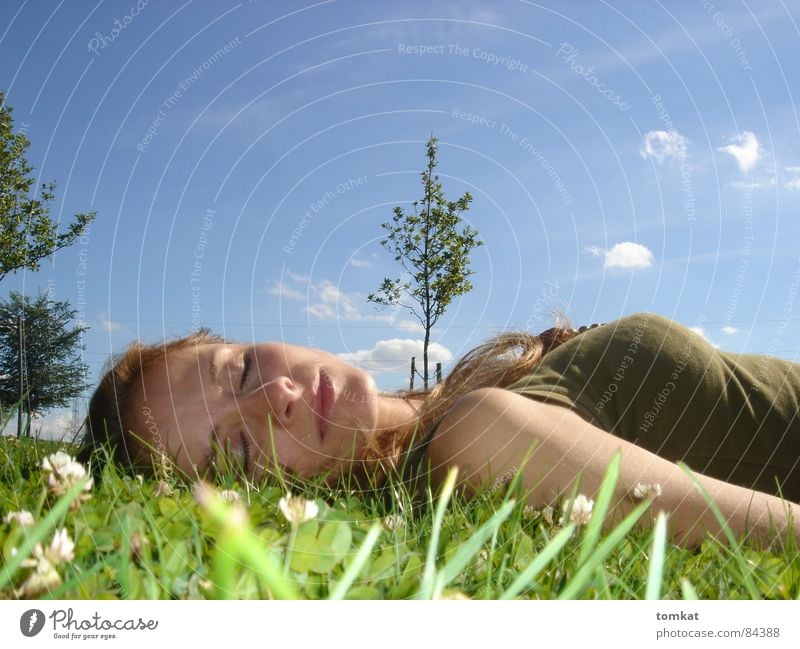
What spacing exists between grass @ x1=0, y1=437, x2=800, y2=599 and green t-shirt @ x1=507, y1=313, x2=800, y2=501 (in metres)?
1.07

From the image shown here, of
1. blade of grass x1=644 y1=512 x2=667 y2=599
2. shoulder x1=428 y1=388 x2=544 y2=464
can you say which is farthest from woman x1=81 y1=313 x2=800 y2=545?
blade of grass x1=644 y1=512 x2=667 y2=599

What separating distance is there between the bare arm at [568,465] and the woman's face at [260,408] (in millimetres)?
762

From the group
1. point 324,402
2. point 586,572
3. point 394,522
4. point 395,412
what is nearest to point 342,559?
point 394,522

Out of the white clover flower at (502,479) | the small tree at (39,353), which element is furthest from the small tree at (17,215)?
the white clover flower at (502,479)

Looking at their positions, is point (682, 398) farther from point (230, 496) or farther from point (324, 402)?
point (230, 496)

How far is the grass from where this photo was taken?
4.94 ft

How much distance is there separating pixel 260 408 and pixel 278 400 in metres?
0.11

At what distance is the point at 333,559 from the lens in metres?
1.68

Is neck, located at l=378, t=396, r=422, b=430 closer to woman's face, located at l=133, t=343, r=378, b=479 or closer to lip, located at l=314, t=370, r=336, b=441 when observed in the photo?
woman's face, located at l=133, t=343, r=378, b=479

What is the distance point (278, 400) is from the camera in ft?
10.8

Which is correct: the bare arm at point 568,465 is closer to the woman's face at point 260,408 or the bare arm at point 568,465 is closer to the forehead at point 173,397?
the woman's face at point 260,408

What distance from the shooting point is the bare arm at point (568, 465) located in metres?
2.44
